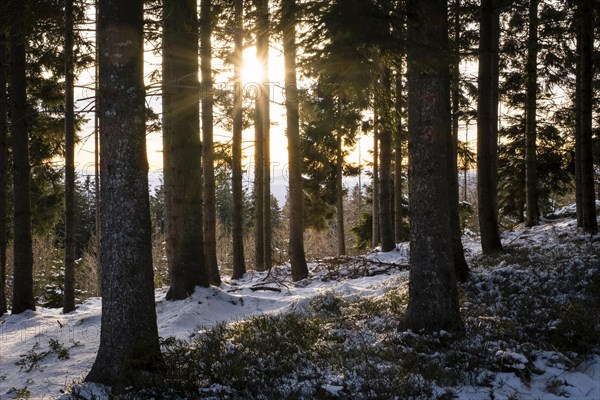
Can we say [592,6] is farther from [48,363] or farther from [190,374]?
[48,363]

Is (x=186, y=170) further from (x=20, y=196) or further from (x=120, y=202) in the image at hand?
(x=20, y=196)

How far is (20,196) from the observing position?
479 inches

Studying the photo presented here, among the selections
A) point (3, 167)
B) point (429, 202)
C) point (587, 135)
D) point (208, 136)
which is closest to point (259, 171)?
point (208, 136)

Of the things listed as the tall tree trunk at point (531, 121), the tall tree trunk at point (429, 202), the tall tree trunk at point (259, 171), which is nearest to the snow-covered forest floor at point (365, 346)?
the tall tree trunk at point (429, 202)

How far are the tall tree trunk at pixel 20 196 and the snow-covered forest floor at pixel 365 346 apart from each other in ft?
5.12

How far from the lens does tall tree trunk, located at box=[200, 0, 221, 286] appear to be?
11.3 m

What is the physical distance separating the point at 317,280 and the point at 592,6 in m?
9.63

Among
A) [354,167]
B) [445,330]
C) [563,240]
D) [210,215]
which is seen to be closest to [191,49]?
[210,215]

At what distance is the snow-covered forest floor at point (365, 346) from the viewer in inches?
188

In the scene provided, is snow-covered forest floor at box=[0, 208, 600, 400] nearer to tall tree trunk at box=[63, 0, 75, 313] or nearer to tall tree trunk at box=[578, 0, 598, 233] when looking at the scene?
tall tree trunk at box=[63, 0, 75, 313]

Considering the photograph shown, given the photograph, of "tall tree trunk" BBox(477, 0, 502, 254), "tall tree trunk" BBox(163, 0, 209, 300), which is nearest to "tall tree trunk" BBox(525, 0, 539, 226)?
"tall tree trunk" BBox(477, 0, 502, 254)

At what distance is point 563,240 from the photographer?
12.3m

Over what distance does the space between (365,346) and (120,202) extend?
143 inches

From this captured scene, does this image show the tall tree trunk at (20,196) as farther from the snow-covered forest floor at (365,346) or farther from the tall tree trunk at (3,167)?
the snow-covered forest floor at (365,346)
